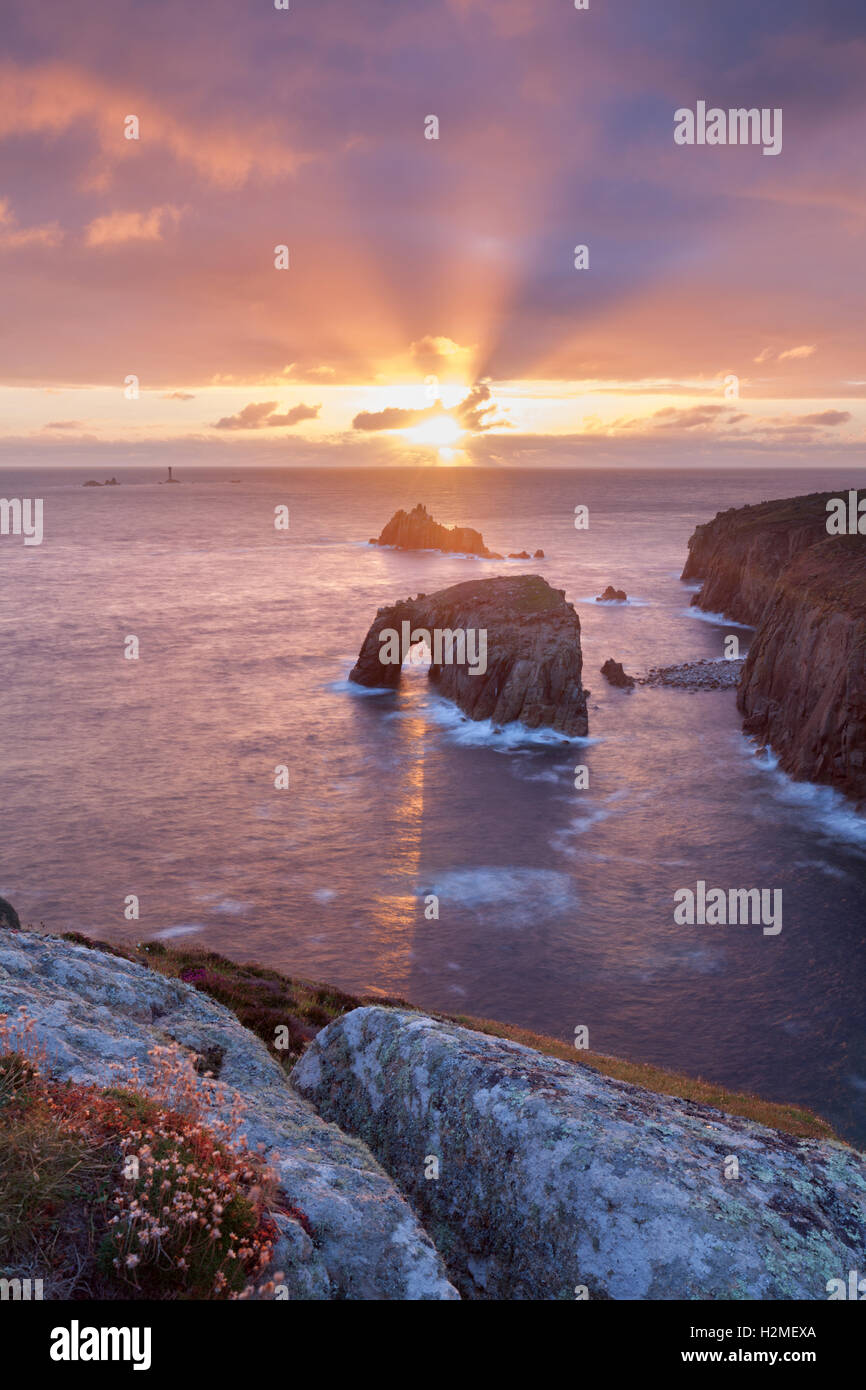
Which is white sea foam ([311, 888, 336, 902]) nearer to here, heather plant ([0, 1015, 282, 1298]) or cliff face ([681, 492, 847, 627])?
heather plant ([0, 1015, 282, 1298])

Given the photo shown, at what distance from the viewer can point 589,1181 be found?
1002 cm

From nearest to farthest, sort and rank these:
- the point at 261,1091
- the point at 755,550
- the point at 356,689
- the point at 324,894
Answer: the point at 261,1091
the point at 324,894
the point at 356,689
the point at 755,550

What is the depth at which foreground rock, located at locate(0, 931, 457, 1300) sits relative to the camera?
28.0 feet


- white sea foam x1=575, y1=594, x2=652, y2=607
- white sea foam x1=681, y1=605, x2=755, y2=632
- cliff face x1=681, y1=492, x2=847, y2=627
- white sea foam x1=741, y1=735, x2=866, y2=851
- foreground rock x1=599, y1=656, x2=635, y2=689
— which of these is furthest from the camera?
white sea foam x1=575, y1=594, x2=652, y2=607

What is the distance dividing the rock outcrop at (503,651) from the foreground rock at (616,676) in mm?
11204

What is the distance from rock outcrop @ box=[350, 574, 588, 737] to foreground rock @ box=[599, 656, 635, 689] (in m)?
11.2

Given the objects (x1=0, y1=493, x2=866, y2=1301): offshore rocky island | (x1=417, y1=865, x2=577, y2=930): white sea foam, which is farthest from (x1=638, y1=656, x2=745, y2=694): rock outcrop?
(x1=0, y1=493, x2=866, y2=1301): offshore rocky island

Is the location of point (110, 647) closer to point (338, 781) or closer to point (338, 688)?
point (338, 688)

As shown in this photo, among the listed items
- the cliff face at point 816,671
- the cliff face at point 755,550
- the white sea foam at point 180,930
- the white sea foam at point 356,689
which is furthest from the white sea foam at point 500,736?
the cliff face at point 755,550

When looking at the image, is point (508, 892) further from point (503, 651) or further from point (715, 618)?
point (715, 618)

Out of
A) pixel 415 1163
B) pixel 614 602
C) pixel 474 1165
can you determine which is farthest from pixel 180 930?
pixel 614 602

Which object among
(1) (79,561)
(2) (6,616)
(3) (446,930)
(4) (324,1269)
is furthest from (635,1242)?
(1) (79,561)

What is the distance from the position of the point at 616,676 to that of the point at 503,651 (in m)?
17.7

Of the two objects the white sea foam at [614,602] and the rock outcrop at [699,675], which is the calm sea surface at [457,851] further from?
the white sea foam at [614,602]
